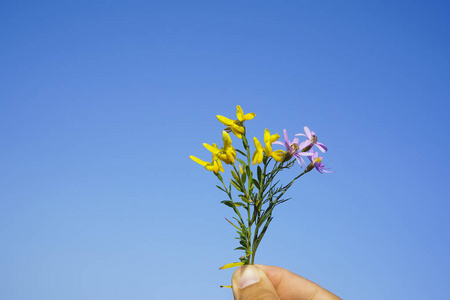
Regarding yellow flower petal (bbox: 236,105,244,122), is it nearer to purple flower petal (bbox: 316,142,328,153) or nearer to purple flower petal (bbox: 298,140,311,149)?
purple flower petal (bbox: 298,140,311,149)

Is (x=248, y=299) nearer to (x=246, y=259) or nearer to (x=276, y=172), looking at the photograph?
(x=246, y=259)

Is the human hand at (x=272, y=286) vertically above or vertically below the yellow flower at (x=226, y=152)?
below

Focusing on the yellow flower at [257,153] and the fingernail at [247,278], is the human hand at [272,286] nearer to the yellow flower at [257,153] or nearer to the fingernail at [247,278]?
the fingernail at [247,278]

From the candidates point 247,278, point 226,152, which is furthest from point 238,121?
point 247,278

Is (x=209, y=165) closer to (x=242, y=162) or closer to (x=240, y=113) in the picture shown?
(x=242, y=162)

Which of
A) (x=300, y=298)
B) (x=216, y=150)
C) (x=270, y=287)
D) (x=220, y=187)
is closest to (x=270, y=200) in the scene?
(x=220, y=187)

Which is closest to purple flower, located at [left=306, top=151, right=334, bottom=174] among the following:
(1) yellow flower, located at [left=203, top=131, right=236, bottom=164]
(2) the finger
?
(1) yellow flower, located at [left=203, top=131, right=236, bottom=164]

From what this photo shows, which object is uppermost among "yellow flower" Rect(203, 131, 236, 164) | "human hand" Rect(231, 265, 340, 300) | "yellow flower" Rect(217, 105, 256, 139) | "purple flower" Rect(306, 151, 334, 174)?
"yellow flower" Rect(217, 105, 256, 139)

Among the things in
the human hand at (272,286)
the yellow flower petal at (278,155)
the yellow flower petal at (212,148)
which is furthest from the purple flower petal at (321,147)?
the human hand at (272,286)
